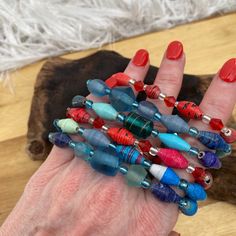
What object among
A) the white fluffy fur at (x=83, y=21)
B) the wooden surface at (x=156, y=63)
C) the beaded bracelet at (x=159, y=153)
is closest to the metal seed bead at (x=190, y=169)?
the beaded bracelet at (x=159, y=153)

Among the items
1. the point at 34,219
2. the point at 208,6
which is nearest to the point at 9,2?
the point at 208,6

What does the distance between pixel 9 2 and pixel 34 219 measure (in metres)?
0.62

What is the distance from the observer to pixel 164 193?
62 cm

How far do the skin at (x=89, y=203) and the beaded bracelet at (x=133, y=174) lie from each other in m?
0.02

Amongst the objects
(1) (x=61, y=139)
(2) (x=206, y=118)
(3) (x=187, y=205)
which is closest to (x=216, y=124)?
(2) (x=206, y=118)

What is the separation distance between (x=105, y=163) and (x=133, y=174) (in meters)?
0.05

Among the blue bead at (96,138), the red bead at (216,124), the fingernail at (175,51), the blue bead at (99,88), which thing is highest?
the fingernail at (175,51)

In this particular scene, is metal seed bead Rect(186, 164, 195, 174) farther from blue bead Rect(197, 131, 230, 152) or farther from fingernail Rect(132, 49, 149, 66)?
fingernail Rect(132, 49, 149, 66)

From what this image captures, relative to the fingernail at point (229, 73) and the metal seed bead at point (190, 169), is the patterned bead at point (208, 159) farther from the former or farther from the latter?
the fingernail at point (229, 73)

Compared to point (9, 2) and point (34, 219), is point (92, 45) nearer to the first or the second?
point (9, 2)

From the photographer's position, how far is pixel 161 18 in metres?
1.06

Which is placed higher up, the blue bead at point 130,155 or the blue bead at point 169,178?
the blue bead at point 130,155

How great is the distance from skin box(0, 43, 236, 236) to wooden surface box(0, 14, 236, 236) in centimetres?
16

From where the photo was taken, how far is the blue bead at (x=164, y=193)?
0.62 meters
